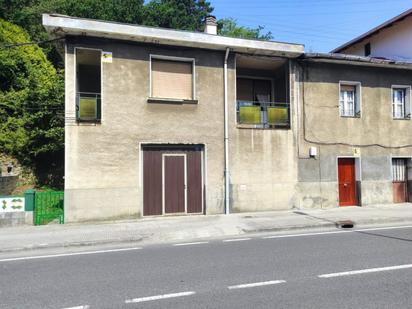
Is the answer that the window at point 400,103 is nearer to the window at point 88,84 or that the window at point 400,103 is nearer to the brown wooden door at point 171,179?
the brown wooden door at point 171,179

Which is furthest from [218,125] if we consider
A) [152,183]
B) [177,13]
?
[177,13]

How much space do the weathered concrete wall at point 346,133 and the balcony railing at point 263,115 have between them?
0.72 metres

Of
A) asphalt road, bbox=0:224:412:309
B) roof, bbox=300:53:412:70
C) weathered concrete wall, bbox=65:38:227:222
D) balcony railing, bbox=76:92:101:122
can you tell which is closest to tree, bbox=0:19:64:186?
balcony railing, bbox=76:92:101:122

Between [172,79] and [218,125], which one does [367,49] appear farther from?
[172,79]

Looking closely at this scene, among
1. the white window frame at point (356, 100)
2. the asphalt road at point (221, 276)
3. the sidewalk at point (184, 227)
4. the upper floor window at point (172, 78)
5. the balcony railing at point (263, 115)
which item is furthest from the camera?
the white window frame at point (356, 100)

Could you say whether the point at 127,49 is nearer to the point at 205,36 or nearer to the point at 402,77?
the point at 205,36

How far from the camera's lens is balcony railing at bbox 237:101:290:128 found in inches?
553

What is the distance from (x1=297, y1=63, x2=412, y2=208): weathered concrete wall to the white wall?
4091 millimetres

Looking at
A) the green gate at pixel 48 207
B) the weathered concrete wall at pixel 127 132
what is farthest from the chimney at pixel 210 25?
the green gate at pixel 48 207

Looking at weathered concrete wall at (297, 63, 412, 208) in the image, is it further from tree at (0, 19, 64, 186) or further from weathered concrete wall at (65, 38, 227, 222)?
tree at (0, 19, 64, 186)

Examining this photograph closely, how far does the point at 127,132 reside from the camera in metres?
12.3

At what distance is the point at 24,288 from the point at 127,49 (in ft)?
30.1

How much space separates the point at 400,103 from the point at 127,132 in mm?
12622

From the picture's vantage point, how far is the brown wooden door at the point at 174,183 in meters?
12.8
